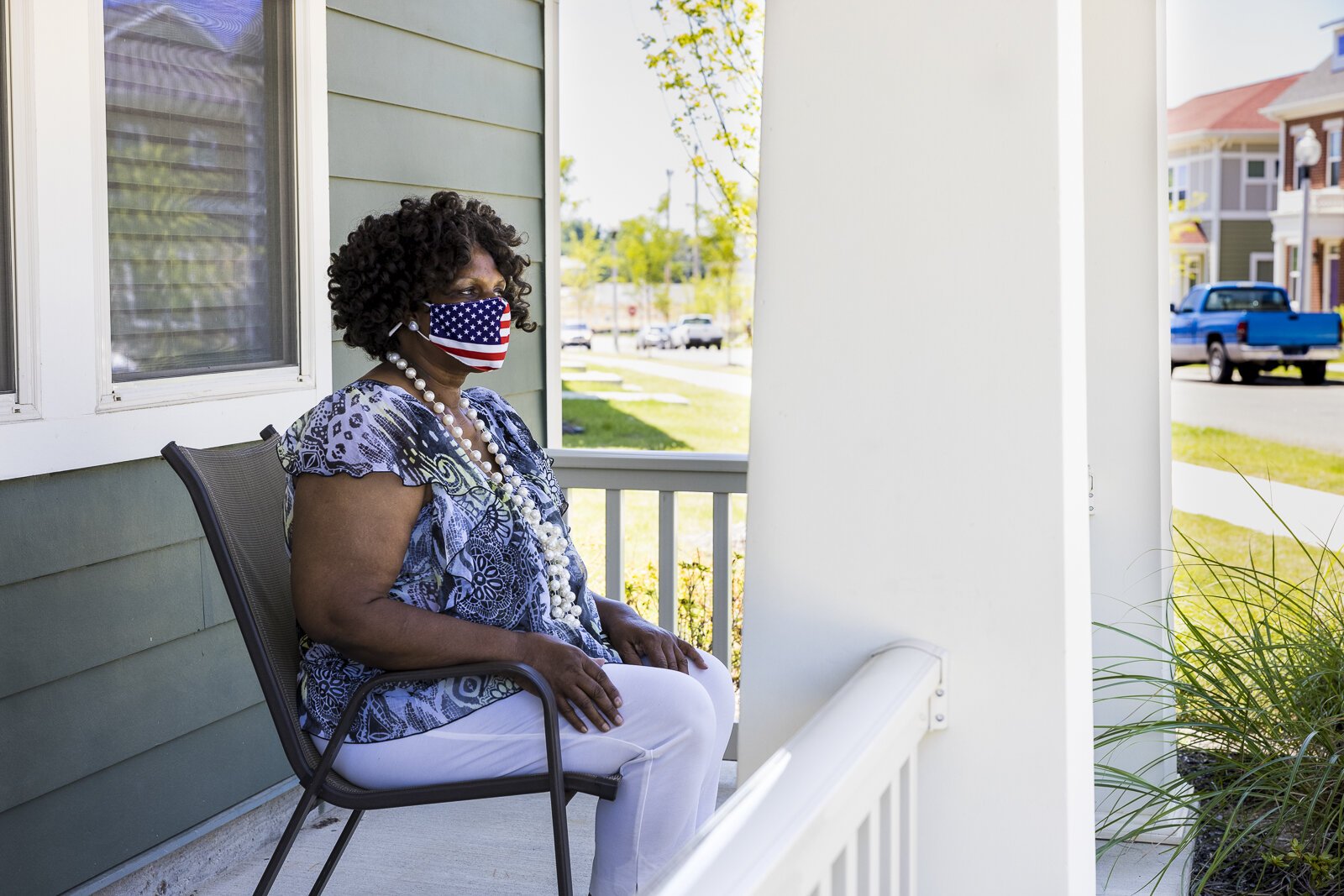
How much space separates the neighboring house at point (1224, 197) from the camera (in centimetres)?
1781

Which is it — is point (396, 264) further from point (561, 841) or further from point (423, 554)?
point (561, 841)

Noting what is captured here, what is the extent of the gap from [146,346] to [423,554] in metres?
0.89

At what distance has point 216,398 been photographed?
2.55 metres

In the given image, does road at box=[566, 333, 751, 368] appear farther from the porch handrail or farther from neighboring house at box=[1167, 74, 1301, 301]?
the porch handrail

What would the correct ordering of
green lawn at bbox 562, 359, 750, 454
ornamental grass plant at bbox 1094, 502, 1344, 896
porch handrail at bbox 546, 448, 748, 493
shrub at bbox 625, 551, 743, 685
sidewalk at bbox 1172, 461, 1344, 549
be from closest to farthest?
ornamental grass plant at bbox 1094, 502, 1344, 896 → porch handrail at bbox 546, 448, 748, 493 → shrub at bbox 625, 551, 743, 685 → sidewalk at bbox 1172, 461, 1344, 549 → green lawn at bbox 562, 359, 750, 454

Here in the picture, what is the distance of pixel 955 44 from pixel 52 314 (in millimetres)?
1676

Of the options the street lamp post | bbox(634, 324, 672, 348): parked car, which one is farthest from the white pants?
bbox(634, 324, 672, 348): parked car

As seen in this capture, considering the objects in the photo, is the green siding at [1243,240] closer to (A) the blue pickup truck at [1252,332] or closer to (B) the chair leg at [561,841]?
(A) the blue pickup truck at [1252,332]

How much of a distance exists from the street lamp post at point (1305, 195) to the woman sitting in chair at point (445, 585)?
1591 centimetres

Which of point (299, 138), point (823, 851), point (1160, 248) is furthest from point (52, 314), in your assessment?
point (1160, 248)

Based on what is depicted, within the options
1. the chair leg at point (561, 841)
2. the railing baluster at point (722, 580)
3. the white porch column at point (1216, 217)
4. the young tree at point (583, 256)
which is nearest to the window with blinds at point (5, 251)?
the chair leg at point (561, 841)

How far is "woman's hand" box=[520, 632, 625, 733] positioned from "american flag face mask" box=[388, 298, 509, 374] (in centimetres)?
49

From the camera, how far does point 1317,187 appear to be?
1773cm

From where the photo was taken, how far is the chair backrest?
1.86 meters
